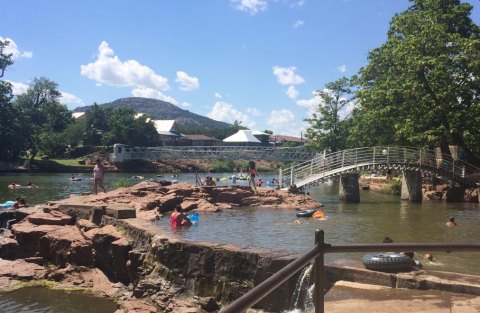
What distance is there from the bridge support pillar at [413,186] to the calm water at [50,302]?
2681 cm

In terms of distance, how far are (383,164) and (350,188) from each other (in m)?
3.02

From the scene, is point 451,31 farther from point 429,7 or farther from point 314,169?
point 314,169

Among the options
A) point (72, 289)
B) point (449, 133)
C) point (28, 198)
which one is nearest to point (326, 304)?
point (72, 289)

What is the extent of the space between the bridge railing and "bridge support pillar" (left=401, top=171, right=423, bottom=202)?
1315 mm

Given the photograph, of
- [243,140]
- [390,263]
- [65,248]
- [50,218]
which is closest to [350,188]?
[50,218]

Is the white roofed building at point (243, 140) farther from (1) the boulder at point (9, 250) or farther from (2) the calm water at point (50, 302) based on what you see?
(2) the calm water at point (50, 302)

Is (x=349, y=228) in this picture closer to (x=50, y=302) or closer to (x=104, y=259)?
(x=104, y=259)

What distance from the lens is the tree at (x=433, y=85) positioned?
3434 centimetres

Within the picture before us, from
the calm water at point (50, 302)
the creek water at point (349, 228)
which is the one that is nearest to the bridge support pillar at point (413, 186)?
the creek water at point (349, 228)

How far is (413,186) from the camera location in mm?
35406

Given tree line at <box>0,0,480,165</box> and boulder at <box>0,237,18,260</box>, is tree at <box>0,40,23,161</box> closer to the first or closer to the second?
tree line at <box>0,0,480,165</box>

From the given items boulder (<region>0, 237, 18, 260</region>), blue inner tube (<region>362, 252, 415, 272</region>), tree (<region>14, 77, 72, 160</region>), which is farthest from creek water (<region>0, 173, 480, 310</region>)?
tree (<region>14, 77, 72, 160</region>)

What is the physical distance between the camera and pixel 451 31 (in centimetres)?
3872

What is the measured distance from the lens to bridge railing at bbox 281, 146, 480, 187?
33125 millimetres
